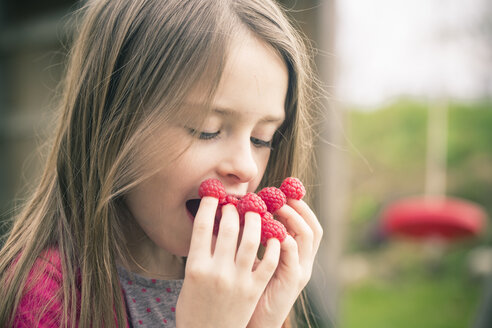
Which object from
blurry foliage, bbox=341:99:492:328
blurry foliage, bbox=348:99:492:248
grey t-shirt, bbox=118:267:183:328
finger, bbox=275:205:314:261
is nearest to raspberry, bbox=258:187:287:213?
finger, bbox=275:205:314:261

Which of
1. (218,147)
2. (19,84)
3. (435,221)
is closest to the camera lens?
(218,147)

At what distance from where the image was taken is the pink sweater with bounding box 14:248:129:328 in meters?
1.10

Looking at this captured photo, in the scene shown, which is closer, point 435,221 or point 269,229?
point 269,229

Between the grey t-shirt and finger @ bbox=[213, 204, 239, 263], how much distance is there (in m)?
0.30

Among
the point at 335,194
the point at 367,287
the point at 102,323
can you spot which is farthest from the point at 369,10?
the point at 102,323

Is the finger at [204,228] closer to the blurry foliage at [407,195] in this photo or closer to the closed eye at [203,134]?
the closed eye at [203,134]

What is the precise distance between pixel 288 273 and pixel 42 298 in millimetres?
535

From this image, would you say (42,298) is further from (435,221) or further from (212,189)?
(435,221)

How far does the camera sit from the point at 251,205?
3.79 ft

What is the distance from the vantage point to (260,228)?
1.13 m

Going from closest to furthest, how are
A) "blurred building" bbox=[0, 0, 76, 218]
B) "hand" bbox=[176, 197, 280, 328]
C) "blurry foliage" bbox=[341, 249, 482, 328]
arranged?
"hand" bbox=[176, 197, 280, 328] < "blurred building" bbox=[0, 0, 76, 218] < "blurry foliage" bbox=[341, 249, 482, 328]

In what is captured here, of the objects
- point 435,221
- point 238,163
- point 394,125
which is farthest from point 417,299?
point 238,163

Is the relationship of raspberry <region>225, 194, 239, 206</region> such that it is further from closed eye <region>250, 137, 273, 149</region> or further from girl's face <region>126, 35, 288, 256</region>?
closed eye <region>250, 137, 273, 149</region>

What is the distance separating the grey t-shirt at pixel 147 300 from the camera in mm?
1271
